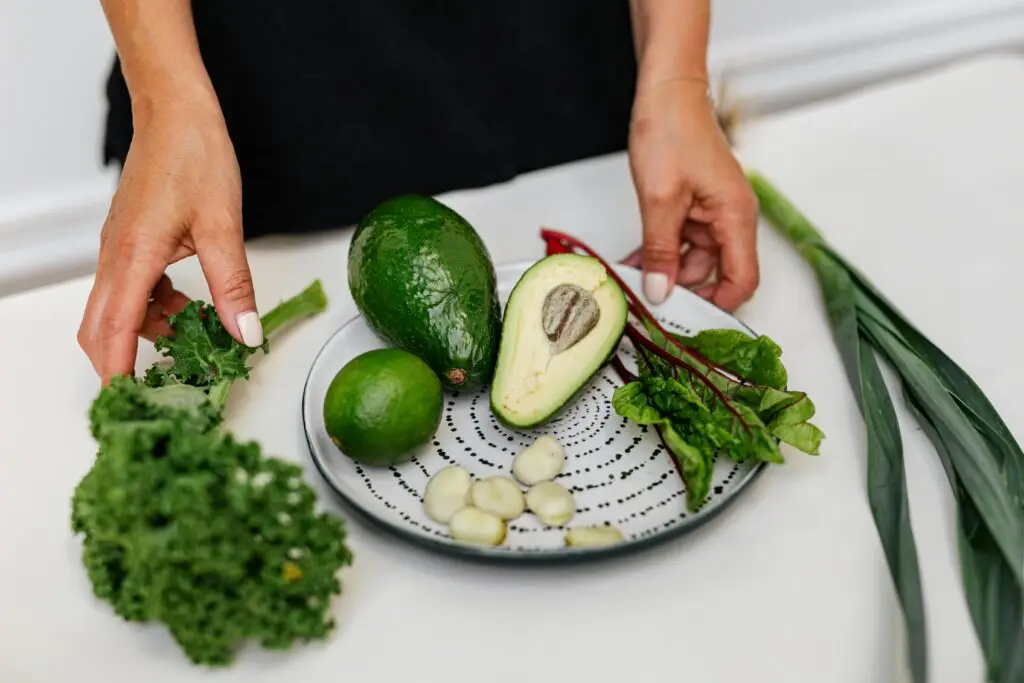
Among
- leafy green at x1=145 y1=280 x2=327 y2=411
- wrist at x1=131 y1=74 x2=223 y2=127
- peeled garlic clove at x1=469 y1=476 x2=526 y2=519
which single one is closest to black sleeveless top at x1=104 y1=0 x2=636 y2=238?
wrist at x1=131 y1=74 x2=223 y2=127

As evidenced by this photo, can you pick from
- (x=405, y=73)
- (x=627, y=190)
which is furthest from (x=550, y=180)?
(x=405, y=73)

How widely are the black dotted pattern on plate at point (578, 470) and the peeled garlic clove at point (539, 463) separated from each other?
0.01 m

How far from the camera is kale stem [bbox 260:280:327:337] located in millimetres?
935

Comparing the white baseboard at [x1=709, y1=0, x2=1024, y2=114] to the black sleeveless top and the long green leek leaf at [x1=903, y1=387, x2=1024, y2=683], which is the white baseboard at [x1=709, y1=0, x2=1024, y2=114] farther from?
the long green leek leaf at [x1=903, y1=387, x2=1024, y2=683]

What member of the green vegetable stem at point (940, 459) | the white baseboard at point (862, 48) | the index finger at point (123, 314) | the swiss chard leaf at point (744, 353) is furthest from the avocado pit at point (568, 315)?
the white baseboard at point (862, 48)

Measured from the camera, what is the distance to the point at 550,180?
1.24 metres

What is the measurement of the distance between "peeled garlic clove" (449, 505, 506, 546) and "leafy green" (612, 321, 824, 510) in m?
0.15

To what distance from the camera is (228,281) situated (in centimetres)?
82

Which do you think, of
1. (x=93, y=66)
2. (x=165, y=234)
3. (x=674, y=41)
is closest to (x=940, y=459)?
(x=674, y=41)

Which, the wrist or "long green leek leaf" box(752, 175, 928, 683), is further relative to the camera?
the wrist

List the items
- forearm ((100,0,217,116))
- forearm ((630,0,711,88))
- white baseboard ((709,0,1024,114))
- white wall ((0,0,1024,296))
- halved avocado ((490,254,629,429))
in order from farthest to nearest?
white baseboard ((709,0,1024,114))
white wall ((0,0,1024,296))
forearm ((630,0,711,88))
forearm ((100,0,217,116))
halved avocado ((490,254,629,429))

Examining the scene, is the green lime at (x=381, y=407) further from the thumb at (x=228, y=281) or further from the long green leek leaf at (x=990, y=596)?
the long green leek leaf at (x=990, y=596)

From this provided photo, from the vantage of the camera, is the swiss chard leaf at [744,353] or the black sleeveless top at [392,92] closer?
the swiss chard leaf at [744,353]

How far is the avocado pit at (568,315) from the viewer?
0.80 m
